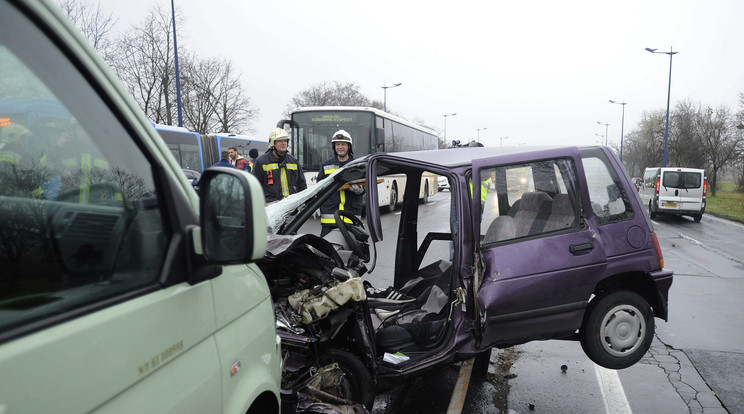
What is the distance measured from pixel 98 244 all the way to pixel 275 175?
579 centimetres

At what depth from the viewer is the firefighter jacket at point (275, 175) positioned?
693 cm

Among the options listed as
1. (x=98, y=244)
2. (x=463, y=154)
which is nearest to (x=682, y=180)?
(x=463, y=154)

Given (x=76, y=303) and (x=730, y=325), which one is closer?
(x=76, y=303)

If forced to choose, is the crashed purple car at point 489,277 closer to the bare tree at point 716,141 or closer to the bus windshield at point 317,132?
the bus windshield at point 317,132

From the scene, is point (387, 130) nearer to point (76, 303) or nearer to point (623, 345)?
point (623, 345)

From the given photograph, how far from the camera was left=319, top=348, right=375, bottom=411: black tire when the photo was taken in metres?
3.35

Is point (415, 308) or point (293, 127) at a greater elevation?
point (293, 127)

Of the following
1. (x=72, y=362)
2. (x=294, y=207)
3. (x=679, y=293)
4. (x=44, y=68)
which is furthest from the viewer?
(x=679, y=293)

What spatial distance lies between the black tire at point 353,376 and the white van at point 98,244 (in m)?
1.78

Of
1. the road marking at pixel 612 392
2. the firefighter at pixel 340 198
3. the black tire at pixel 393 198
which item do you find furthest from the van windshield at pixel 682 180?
the road marking at pixel 612 392

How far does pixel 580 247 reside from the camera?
3521 mm

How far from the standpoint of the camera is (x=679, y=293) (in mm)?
7207

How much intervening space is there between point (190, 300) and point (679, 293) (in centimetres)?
764

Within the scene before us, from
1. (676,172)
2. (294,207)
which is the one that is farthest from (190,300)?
(676,172)
